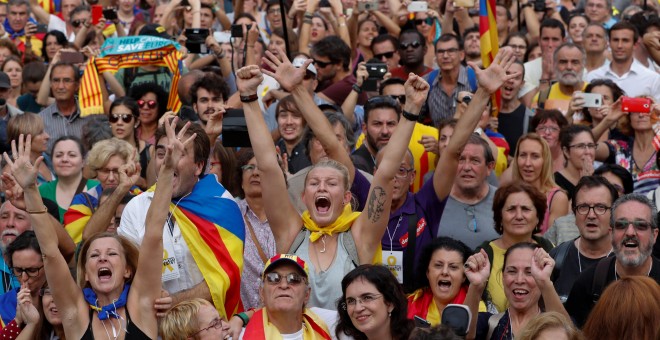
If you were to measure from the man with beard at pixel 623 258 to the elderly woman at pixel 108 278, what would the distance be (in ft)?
6.99

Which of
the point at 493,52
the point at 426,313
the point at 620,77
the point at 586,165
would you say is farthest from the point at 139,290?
the point at 620,77

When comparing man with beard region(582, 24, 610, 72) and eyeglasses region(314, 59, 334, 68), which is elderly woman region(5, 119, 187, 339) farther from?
man with beard region(582, 24, 610, 72)

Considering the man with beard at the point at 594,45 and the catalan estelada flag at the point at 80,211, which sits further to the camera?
the man with beard at the point at 594,45

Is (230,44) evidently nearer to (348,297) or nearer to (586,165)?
(586,165)

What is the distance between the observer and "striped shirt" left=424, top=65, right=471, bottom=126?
1089 cm

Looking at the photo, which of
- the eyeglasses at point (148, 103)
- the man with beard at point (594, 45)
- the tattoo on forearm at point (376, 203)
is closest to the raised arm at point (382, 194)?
the tattoo on forearm at point (376, 203)

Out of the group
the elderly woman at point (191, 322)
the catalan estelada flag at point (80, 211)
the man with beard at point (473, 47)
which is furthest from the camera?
the man with beard at point (473, 47)

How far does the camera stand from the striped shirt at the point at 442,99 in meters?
10.9

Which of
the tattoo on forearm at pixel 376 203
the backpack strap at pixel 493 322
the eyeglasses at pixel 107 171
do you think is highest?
the eyeglasses at pixel 107 171

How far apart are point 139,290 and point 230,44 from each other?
243 inches

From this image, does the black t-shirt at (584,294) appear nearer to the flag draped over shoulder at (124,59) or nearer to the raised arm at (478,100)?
the raised arm at (478,100)

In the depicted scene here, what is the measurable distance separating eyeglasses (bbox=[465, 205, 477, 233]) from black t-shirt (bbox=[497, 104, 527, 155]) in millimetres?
2446

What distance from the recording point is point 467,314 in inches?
217

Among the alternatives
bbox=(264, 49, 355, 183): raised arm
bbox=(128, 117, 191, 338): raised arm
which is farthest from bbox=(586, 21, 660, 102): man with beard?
bbox=(128, 117, 191, 338): raised arm
